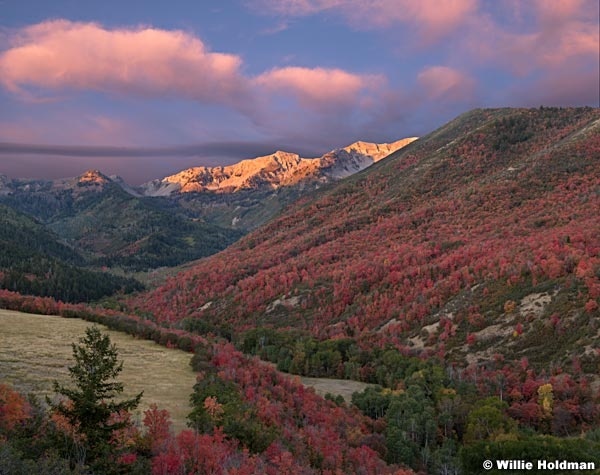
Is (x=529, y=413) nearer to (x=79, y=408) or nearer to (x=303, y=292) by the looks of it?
(x=79, y=408)

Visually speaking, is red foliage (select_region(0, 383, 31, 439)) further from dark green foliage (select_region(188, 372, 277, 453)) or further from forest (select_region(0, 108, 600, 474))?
dark green foliage (select_region(188, 372, 277, 453))

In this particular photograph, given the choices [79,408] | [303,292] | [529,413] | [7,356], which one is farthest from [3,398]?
[303,292]

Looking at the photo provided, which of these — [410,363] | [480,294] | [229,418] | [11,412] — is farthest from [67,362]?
[480,294]

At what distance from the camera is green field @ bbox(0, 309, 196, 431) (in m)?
41.8

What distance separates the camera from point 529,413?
79.4m

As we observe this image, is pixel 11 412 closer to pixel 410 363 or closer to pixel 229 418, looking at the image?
pixel 229 418

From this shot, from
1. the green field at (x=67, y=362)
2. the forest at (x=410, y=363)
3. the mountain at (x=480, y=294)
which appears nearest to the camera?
the forest at (x=410, y=363)

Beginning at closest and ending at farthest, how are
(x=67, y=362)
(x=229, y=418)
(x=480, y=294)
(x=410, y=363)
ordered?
(x=229, y=418) < (x=67, y=362) < (x=410, y=363) < (x=480, y=294)

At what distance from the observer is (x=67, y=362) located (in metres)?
49.9

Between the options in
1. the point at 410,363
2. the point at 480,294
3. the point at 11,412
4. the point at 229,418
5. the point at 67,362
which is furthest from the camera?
the point at 480,294

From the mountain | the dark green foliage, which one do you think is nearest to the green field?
the dark green foliage

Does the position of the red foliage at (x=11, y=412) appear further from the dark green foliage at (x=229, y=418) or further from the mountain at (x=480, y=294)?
the mountain at (x=480, y=294)

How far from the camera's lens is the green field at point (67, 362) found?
4178cm

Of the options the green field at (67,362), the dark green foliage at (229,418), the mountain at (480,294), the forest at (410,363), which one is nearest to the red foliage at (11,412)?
the forest at (410,363)
